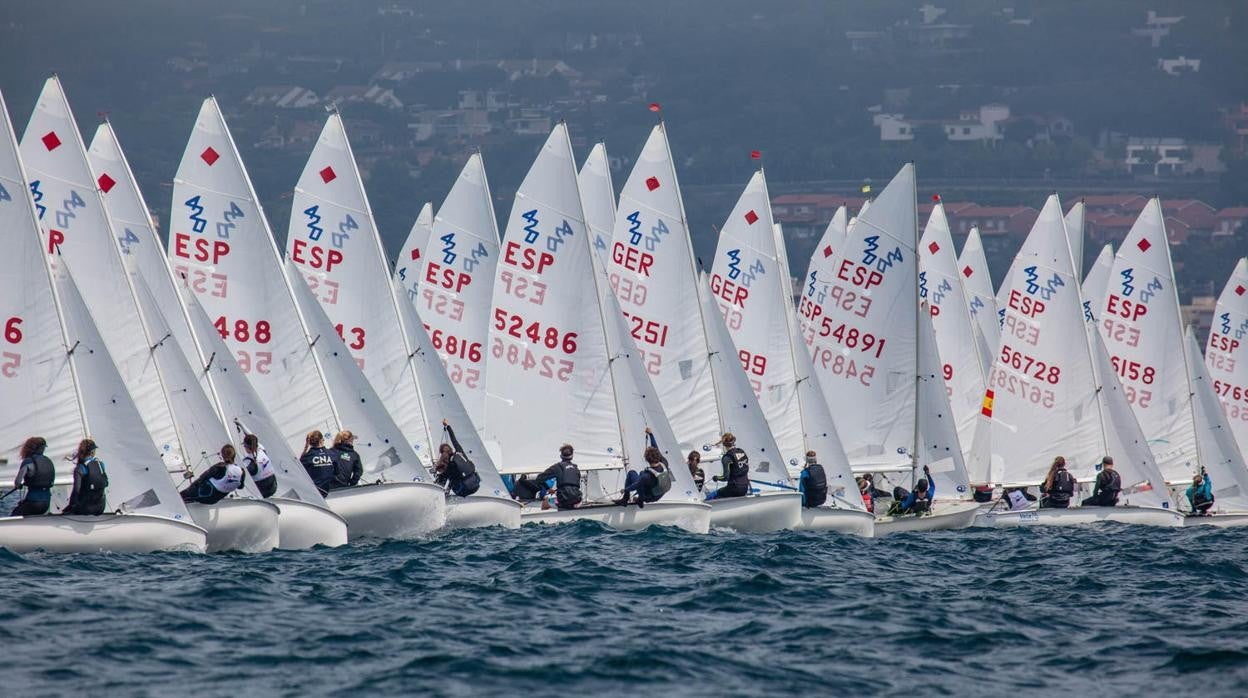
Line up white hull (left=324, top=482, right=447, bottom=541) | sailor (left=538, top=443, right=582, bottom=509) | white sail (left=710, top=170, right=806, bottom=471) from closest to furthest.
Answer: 1. white hull (left=324, top=482, right=447, bottom=541)
2. sailor (left=538, top=443, right=582, bottom=509)
3. white sail (left=710, top=170, right=806, bottom=471)

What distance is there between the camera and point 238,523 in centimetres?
1772

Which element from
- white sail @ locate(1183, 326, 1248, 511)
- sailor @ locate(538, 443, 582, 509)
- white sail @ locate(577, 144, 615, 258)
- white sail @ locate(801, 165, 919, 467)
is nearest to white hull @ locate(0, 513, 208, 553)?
sailor @ locate(538, 443, 582, 509)

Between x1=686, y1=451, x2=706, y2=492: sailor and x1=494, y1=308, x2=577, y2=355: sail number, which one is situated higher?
x1=494, y1=308, x2=577, y2=355: sail number

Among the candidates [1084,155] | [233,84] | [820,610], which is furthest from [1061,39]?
[820,610]

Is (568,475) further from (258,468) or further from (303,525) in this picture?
(258,468)

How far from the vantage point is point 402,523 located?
65.5 ft

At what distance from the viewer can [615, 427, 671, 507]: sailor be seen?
69.0ft

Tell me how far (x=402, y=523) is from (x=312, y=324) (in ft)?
11.0

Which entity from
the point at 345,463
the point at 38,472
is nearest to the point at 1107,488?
the point at 345,463

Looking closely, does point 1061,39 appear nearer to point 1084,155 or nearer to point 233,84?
point 1084,155

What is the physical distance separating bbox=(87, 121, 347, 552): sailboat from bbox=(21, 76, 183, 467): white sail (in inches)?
11.3

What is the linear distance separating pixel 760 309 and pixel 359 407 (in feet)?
24.2

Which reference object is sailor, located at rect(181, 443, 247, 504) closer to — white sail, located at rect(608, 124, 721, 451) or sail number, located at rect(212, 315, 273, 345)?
sail number, located at rect(212, 315, 273, 345)

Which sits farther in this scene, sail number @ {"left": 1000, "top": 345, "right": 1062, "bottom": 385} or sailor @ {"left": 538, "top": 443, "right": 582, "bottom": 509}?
sail number @ {"left": 1000, "top": 345, "right": 1062, "bottom": 385}
